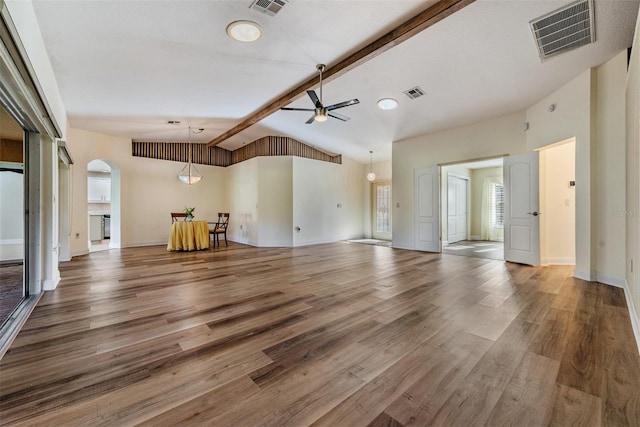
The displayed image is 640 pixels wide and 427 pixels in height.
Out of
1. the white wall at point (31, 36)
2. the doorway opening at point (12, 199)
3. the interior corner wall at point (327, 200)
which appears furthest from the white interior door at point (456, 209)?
the doorway opening at point (12, 199)

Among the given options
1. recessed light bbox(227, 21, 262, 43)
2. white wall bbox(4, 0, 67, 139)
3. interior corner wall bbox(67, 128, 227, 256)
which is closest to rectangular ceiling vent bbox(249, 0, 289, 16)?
recessed light bbox(227, 21, 262, 43)

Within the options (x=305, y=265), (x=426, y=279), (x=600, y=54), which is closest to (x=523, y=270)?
(x=426, y=279)

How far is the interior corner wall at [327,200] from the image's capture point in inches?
314

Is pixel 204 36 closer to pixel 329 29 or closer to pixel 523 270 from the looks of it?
pixel 329 29

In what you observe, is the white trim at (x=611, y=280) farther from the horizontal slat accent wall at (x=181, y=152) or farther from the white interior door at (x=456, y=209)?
the horizontal slat accent wall at (x=181, y=152)

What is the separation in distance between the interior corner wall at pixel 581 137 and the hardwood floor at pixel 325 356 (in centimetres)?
51

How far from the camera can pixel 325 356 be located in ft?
6.08

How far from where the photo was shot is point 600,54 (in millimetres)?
3441

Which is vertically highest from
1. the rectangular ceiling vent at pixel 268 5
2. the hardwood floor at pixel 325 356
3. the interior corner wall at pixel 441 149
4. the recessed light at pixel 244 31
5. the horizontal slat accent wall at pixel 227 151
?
the rectangular ceiling vent at pixel 268 5

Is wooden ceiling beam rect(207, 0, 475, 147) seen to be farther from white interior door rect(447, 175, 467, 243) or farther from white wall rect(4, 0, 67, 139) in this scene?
white interior door rect(447, 175, 467, 243)

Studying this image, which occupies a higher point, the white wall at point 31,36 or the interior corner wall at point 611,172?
the white wall at point 31,36

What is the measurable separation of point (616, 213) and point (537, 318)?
237cm

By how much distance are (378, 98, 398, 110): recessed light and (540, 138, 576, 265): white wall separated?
9.33 feet

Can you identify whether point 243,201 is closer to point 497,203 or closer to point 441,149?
point 441,149
